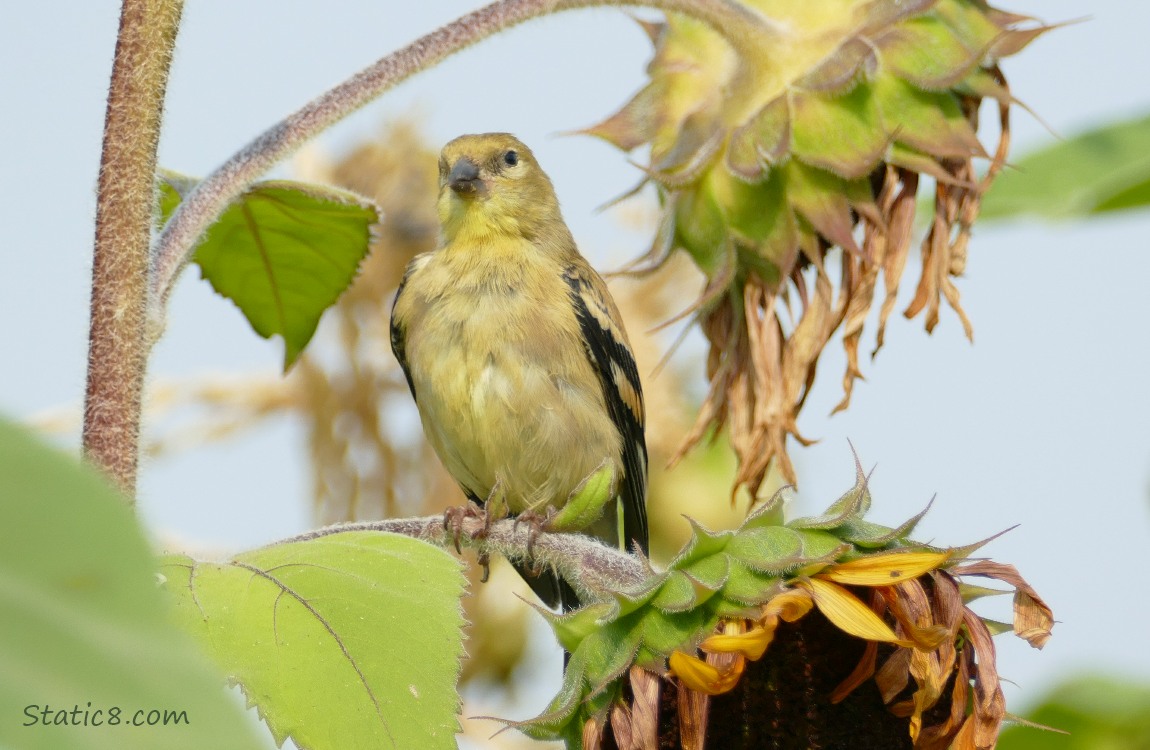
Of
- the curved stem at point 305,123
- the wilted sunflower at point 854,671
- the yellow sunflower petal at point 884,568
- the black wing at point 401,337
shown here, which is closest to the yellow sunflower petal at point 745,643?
the wilted sunflower at point 854,671

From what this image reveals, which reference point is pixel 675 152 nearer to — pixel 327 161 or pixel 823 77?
pixel 823 77

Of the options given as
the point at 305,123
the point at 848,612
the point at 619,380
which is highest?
the point at 305,123

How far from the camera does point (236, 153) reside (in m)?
1.92

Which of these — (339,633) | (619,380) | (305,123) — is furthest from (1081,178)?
(339,633)

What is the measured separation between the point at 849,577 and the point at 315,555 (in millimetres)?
770

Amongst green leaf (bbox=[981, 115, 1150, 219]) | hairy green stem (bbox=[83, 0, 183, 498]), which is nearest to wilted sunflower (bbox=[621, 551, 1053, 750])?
hairy green stem (bbox=[83, 0, 183, 498])

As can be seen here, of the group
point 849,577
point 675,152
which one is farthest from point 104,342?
point 675,152

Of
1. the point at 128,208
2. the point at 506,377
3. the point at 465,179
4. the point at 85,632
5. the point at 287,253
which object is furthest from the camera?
the point at 465,179

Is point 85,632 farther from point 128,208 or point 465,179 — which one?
point 465,179

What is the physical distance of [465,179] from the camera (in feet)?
14.1

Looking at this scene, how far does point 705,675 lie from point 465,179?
2.81 m

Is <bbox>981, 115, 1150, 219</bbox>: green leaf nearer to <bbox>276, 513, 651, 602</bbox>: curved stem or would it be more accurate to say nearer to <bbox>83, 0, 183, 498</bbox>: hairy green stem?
<bbox>276, 513, 651, 602</bbox>: curved stem

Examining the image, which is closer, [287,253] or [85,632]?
[85,632]

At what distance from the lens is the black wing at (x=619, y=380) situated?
4.28 meters
